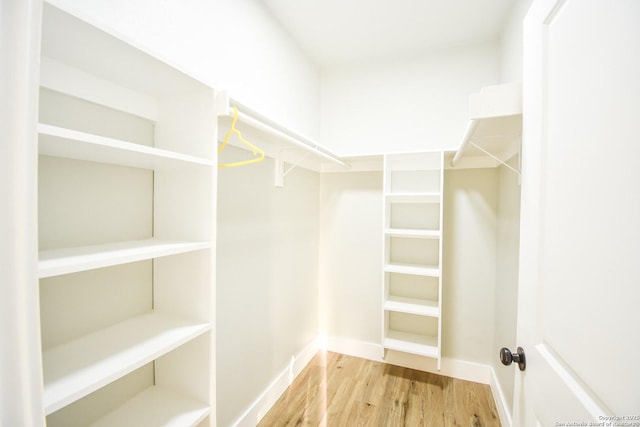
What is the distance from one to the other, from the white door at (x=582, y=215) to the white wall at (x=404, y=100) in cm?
149

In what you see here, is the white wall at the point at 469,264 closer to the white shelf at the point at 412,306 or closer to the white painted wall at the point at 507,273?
the white painted wall at the point at 507,273

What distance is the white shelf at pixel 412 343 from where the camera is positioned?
208 cm

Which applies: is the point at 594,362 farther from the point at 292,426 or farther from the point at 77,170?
the point at 292,426

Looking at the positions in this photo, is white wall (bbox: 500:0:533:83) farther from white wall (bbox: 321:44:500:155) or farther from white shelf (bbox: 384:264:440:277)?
white shelf (bbox: 384:264:440:277)

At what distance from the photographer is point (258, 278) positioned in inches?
70.1

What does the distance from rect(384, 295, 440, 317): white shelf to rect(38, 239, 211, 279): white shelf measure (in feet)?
5.45

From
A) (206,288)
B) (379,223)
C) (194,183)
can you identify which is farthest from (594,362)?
(379,223)

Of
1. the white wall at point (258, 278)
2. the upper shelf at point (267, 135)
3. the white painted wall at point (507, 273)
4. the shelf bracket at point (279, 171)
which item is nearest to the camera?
the upper shelf at point (267, 135)

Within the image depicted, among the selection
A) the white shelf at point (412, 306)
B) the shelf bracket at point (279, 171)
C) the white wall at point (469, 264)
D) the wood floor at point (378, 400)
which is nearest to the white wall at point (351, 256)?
the white shelf at point (412, 306)

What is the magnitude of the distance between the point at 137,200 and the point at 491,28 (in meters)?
2.49

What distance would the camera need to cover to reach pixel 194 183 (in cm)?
100

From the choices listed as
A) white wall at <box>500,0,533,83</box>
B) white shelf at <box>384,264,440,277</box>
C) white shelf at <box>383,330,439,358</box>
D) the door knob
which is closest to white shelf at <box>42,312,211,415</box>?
the door knob

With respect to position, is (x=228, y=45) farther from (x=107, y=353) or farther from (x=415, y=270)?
(x=415, y=270)

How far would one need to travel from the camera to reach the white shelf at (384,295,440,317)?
206cm
